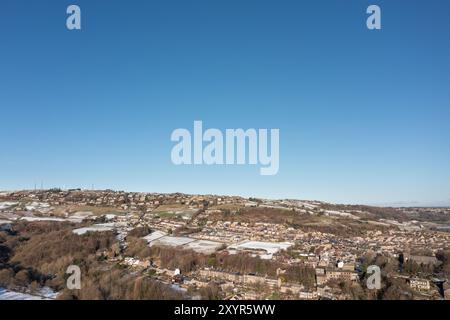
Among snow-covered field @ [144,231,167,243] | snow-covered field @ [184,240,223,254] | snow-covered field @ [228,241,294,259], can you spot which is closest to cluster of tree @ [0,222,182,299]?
snow-covered field @ [144,231,167,243]

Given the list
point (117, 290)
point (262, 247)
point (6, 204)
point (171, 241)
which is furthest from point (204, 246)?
point (6, 204)

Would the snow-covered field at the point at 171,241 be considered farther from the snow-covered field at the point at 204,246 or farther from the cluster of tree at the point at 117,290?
the cluster of tree at the point at 117,290

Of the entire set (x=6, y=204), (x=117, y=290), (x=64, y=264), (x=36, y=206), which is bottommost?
(x=64, y=264)

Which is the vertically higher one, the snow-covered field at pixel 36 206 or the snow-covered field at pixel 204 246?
the snow-covered field at pixel 36 206

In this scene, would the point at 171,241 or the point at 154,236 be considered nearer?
the point at 171,241

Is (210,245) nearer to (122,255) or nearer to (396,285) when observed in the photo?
(122,255)

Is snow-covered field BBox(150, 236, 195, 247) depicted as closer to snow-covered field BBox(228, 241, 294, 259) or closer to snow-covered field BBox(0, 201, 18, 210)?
snow-covered field BBox(228, 241, 294, 259)

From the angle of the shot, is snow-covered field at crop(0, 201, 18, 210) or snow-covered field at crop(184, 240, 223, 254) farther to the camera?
snow-covered field at crop(0, 201, 18, 210)

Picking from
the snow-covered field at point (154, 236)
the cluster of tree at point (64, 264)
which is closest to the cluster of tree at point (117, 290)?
the cluster of tree at point (64, 264)

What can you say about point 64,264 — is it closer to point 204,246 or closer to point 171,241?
point 171,241

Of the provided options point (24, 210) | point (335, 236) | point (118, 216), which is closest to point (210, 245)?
point (335, 236)

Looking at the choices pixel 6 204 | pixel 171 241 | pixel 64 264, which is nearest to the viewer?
pixel 64 264
